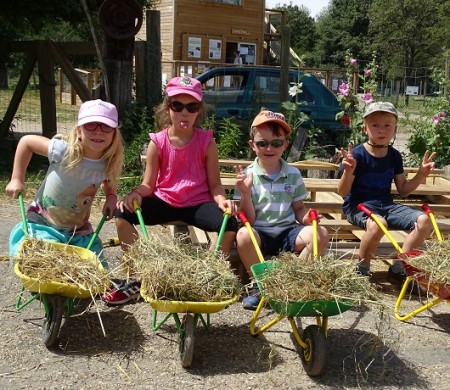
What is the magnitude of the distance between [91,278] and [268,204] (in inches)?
51.8

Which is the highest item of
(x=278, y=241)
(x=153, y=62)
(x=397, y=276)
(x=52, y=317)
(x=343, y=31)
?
(x=343, y=31)

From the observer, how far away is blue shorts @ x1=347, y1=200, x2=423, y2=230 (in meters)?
4.12

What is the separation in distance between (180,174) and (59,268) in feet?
4.21

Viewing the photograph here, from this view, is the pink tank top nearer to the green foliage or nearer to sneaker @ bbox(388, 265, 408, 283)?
sneaker @ bbox(388, 265, 408, 283)

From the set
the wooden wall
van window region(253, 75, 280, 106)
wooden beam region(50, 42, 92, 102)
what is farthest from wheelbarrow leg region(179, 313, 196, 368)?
the wooden wall

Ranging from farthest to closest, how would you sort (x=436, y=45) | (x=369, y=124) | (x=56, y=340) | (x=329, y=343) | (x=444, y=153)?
(x=436, y=45) < (x=444, y=153) < (x=369, y=124) < (x=329, y=343) < (x=56, y=340)

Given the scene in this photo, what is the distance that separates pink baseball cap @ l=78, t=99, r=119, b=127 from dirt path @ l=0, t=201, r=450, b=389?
3.69 ft

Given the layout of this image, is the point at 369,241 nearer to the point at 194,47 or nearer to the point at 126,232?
the point at 126,232

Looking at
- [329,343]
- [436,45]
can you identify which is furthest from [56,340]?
[436,45]

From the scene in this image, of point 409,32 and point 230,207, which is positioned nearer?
point 230,207

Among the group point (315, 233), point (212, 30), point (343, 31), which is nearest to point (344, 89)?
point (315, 233)

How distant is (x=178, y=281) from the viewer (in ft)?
9.56

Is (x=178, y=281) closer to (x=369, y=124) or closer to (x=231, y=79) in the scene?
(x=369, y=124)

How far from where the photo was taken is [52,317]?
3094 mm
